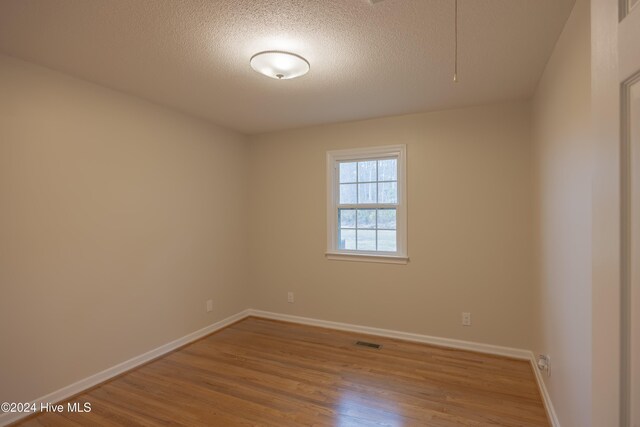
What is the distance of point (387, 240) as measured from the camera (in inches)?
146

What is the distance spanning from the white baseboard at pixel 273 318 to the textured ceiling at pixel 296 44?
2.39 meters

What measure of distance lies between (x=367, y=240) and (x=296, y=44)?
2.36 m

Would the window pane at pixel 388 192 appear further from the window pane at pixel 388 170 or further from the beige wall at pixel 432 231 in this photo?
the beige wall at pixel 432 231

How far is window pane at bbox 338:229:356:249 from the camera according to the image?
392cm

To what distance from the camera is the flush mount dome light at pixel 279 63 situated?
205cm

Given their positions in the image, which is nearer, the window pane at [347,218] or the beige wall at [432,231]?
the beige wall at [432,231]

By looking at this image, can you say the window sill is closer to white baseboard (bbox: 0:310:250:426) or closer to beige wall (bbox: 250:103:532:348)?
beige wall (bbox: 250:103:532:348)

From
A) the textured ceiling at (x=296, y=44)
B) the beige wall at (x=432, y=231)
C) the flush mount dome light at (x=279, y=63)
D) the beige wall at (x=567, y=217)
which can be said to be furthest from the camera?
the beige wall at (x=432, y=231)

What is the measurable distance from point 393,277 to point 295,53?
8.21ft

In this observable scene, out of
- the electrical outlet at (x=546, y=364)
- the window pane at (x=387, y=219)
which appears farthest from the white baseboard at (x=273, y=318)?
the window pane at (x=387, y=219)

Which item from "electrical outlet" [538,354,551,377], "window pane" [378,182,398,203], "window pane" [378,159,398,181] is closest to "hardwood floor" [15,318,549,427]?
"electrical outlet" [538,354,551,377]

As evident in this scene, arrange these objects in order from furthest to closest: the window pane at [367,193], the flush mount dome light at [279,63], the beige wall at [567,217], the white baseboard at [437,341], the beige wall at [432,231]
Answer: the window pane at [367,193]
the beige wall at [432,231]
the white baseboard at [437,341]
the flush mount dome light at [279,63]
the beige wall at [567,217]

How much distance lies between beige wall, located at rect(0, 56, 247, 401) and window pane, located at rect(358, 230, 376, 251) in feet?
5.82

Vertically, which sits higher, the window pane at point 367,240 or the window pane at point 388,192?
the window pane at point 388,192
